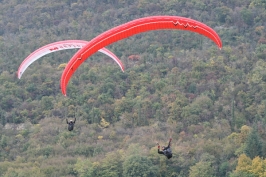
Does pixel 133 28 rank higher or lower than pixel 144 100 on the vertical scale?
higher

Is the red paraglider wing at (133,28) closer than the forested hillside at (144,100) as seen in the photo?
Yes

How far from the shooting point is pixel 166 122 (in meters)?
57.9

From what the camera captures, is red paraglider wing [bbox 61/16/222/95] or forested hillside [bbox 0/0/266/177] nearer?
red paraglider wing [bbox 61/16/222/95]

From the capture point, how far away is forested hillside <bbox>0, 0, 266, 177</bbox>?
50.6 m

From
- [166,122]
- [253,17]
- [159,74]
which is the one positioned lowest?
[166,122]

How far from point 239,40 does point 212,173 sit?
74.6ft

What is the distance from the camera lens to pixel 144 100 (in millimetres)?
60469

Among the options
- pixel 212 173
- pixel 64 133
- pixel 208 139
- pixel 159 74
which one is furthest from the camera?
pixel 159 74

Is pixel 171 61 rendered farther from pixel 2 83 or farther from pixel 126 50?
pixel 2 83

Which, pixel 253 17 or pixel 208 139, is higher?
pixel 253 17

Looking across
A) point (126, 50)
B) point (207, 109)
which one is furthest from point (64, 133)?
point (126, 50)

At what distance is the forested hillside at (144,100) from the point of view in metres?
50.6

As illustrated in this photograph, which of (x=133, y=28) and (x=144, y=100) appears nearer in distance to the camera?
(x=133, y=28)

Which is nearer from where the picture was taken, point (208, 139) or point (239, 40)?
point (208, 139)
